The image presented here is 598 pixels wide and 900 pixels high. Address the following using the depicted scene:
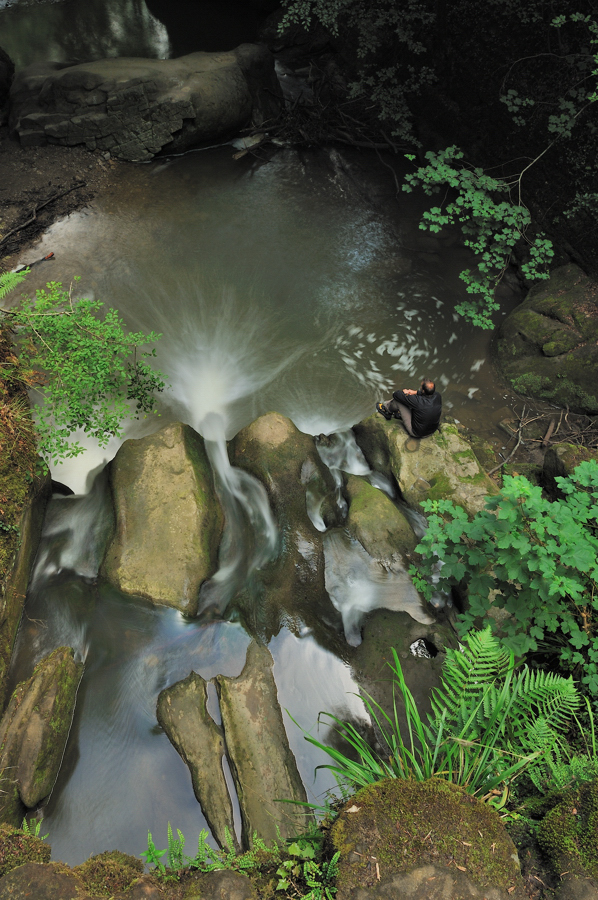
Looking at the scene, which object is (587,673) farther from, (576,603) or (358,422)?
(358,422)

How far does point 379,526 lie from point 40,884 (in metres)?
4.21

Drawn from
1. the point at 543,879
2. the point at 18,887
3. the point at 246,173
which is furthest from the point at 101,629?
the point at 246,173

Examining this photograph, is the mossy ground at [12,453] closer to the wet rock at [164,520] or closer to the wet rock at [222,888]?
Answer: the wet rock at [164,520]

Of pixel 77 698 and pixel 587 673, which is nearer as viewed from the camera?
pixel 587 673

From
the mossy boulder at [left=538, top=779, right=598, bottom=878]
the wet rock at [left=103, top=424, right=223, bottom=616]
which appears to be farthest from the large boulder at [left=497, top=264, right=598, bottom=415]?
the mossy boulder at [left=538, top=779, right=598, bottom=878]

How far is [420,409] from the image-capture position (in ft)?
21.4

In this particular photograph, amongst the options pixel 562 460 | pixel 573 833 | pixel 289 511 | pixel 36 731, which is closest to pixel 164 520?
pixel 289 511

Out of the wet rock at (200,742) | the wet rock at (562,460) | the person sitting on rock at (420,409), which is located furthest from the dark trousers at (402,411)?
the wet rock at (200,742)

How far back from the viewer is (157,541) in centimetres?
551

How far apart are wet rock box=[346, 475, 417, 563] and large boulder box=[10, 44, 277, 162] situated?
8882 millimetres

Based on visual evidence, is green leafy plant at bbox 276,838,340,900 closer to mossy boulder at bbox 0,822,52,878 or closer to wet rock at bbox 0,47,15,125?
mossy boulder at bbox 0,822,52,878

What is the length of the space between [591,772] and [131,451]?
5090mm

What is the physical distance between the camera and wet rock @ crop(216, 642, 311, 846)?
13.4 feet

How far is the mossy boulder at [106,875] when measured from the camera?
106 inches
